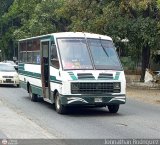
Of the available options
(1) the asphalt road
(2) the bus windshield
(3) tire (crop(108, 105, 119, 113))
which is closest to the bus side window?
(2) the bus windshield

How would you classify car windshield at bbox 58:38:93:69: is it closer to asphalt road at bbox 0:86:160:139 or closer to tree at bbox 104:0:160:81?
asphalt road at bbox 0:86:160:139

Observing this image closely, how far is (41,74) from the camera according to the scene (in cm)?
1859

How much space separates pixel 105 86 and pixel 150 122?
2152 millimetres

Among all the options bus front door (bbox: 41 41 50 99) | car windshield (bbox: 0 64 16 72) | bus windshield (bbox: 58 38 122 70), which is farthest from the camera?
car windshield (bbox: 0 64 16 72)

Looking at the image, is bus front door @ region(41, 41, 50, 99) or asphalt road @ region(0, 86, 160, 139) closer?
asphalt road @ region(0, 86, 160, 139)

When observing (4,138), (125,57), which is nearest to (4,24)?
(125,57)

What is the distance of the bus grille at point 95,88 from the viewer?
1568 centimetres

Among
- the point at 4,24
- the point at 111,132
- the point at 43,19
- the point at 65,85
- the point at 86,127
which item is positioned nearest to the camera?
the point at 111,132

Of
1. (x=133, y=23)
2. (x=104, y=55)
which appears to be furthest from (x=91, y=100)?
(x=133, y=23)

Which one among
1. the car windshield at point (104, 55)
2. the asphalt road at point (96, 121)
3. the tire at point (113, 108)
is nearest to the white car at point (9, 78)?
the asphalt road at point (96, 121)

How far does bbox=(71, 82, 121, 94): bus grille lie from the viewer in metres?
15.7

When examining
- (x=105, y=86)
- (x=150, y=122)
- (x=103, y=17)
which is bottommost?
(x=150, y=122)

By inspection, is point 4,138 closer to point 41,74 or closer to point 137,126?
point 137,126

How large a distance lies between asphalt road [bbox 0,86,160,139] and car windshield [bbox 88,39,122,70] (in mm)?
1675
